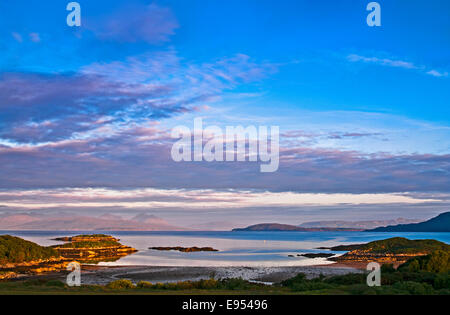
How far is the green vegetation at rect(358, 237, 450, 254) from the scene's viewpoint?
84.2 m

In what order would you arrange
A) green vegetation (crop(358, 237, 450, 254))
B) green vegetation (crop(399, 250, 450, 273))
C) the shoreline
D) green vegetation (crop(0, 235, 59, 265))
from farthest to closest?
1. green vegetation (crop(358, 237, 450, 254))
2. green vegetation (crop(0, 235, 59, 265))
3. the shoreline
4. green vegetation (crop(399, 250, 450, 273))

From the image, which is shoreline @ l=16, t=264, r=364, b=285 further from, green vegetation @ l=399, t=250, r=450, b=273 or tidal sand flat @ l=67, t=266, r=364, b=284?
green vegetation @ l=399, t=250, r=450, b=273

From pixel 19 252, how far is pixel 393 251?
7099cm

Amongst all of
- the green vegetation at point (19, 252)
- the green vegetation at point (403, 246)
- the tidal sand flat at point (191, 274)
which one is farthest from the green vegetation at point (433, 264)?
the green vegetation at point (19, 252)

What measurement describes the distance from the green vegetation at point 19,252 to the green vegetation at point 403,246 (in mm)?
64736

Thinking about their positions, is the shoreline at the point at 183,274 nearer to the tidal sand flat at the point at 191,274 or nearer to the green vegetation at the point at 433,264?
the tidal sand flat at the point at 191,274

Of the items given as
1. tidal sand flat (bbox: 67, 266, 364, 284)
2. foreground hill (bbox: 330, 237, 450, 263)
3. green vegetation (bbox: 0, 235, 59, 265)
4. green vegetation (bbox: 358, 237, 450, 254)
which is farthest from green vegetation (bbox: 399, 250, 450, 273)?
green vegetation (bbox: 0, 235, 59, 265)

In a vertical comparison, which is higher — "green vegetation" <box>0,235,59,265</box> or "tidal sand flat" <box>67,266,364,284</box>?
"green vegetation" <box>0,235,59,265</box>

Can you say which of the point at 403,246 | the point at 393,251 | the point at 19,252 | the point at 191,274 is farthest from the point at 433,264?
the point at 19,252
